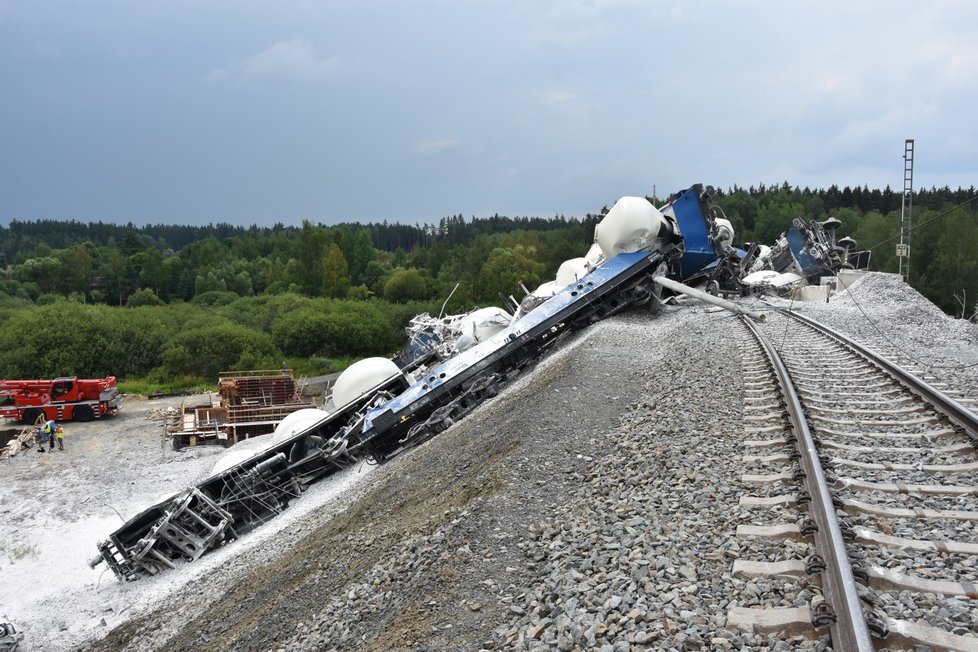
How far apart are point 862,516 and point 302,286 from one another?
8315 centimetres

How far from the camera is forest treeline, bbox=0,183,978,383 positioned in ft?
161

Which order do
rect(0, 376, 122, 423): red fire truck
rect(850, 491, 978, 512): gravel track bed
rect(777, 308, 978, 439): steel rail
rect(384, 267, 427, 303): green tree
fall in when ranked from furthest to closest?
rect(384, 267, 427, 303): green tree
rect(0, 376, 122, 423): red fire truck
rect(777, 308, 978, 439): steel rail
rect(850, 491, 978, 512): gravel track bed

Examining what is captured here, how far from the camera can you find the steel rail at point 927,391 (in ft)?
22.5

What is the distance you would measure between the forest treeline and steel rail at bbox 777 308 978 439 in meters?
4.31

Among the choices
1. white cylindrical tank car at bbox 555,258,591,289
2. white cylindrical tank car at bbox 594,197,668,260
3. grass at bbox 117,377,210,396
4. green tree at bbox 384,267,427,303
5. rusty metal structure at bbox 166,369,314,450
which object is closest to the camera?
white cylindrical tank car at bbox 594,197,668,260

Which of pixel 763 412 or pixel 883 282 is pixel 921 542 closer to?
pixel 763 412

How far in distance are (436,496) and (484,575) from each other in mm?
3176

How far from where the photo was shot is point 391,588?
19.5ft

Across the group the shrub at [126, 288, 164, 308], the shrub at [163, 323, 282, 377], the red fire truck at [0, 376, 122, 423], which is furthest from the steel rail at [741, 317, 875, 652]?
the shrub at [126, 288, 164, 308]

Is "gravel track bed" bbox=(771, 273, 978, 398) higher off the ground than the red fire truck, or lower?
higher

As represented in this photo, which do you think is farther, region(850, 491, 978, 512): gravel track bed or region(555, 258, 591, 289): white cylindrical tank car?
region(555, 258, 591, 289): white cylindrical tank car

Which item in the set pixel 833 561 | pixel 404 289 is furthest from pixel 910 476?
pixel 404 289

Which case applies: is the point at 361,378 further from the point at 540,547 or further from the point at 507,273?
the point at 507,273

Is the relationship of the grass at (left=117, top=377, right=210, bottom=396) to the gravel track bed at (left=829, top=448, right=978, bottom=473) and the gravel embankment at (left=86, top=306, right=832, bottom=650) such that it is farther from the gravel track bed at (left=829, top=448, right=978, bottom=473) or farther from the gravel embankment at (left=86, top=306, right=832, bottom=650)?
the gravel track bed at (left=829, top=448, right=978, bottom=473)
